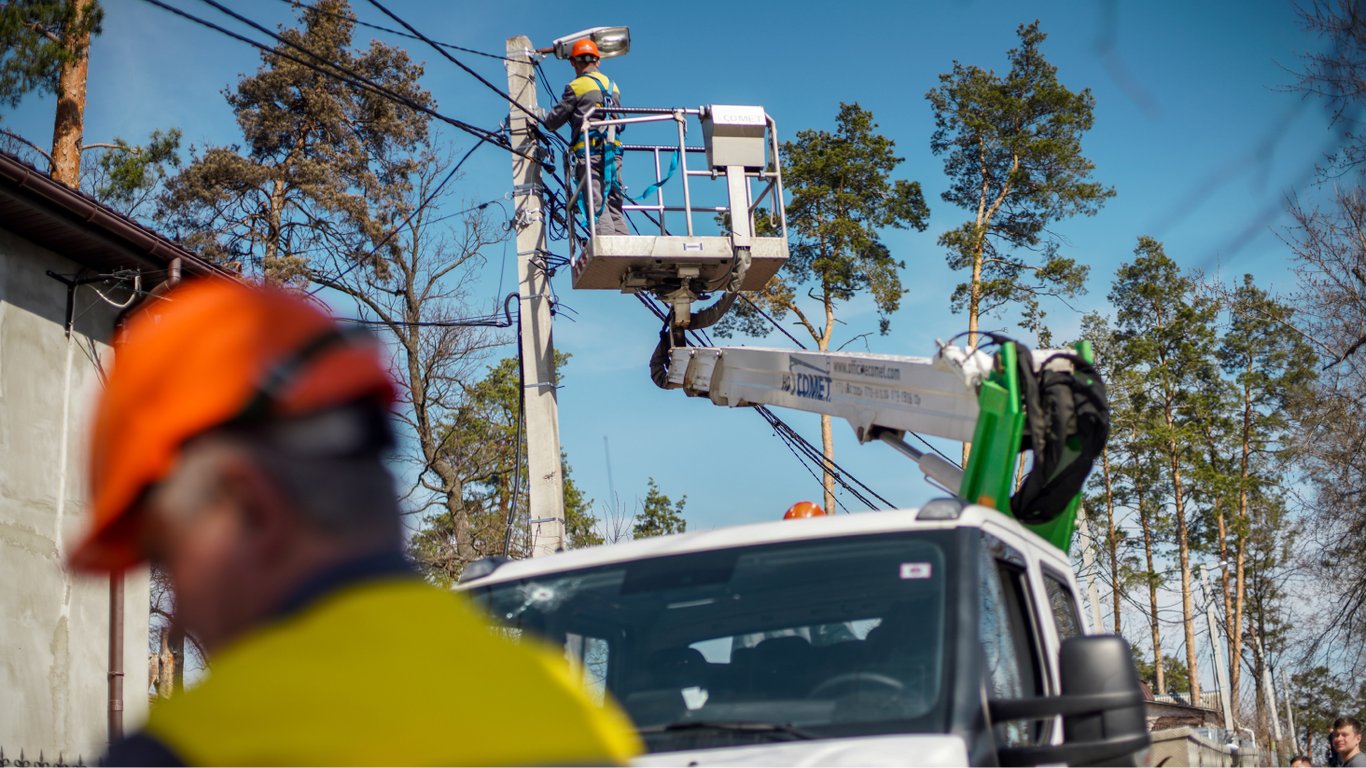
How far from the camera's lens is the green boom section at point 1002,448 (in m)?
5.00

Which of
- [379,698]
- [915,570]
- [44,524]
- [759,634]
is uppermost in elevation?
[44,524]

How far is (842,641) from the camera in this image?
3617mm

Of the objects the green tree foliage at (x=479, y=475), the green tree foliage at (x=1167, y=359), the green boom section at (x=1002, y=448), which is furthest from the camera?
the green tree foliage at (x=1167, y=359)

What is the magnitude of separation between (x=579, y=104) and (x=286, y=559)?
1063cm

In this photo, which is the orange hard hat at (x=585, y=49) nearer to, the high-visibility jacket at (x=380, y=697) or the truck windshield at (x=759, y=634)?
the truck windshield at (x=759, y=634)

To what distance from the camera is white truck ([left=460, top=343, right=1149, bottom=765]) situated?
3.17 meters

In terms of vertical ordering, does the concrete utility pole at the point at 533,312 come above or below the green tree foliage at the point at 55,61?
below

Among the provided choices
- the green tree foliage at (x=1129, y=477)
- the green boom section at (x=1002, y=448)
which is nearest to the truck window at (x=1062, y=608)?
the green boom section at (x=1002, y=448)

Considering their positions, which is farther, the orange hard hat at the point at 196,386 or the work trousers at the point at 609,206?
the work trousers at the point at 609,206

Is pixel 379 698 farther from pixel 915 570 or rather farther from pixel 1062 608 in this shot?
pixel 1062 608

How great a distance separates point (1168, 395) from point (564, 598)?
45487 mm

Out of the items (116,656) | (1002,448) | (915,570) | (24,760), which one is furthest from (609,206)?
(915,570)

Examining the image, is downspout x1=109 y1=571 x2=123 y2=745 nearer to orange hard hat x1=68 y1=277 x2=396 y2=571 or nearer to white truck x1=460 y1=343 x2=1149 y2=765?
white truck x1=460 y1=343 x2=1149 y2=765

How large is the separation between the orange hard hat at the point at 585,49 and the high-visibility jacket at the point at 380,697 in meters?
11.2
